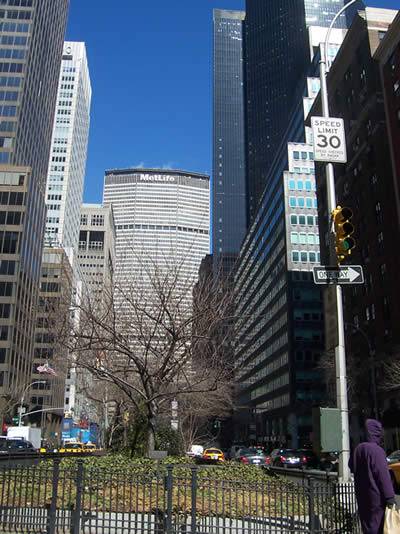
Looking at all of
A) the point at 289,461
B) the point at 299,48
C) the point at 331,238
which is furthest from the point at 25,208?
the point at 299,48

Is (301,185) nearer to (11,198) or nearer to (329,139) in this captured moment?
(11,198)

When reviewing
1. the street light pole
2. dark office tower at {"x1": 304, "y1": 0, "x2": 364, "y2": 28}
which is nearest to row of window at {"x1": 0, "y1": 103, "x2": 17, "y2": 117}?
the street light pole

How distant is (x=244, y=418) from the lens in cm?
13750

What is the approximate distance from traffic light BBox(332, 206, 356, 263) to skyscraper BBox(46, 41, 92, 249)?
426ft

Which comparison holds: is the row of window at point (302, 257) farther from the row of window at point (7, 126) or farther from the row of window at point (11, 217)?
the row of window at point (7, 126)

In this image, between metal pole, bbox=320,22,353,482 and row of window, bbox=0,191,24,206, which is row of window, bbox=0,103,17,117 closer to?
row of window, bbox=0,191,24,206

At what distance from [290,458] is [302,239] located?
209ft

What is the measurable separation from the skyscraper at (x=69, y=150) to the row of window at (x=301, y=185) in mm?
62610

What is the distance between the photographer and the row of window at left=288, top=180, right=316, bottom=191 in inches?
3880

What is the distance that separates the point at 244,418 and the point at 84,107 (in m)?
105

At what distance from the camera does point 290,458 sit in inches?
1390

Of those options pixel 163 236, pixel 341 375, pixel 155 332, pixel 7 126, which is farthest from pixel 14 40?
pixel 341 375

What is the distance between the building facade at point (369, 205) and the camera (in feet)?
186

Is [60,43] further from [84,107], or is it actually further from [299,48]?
[299,48]
